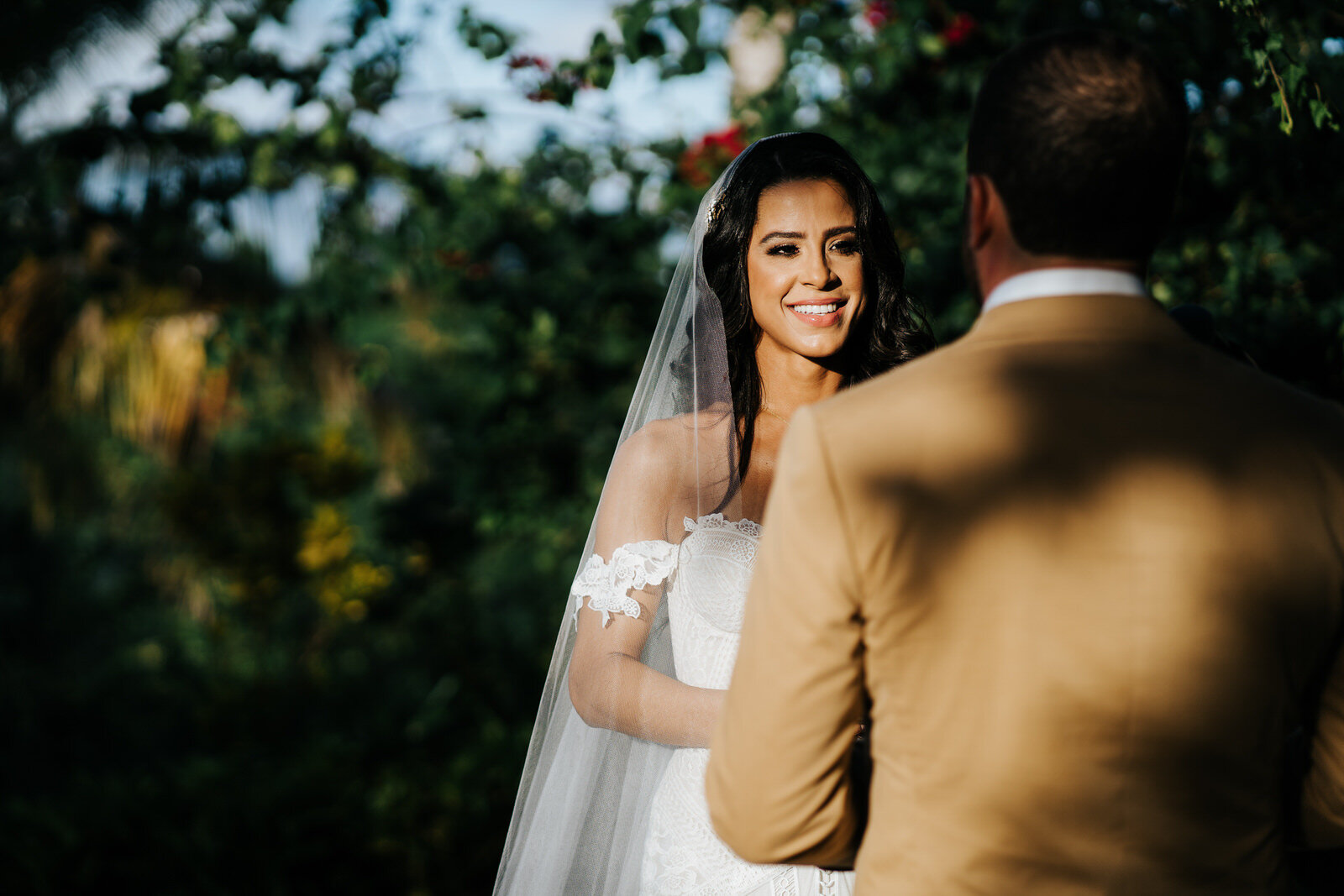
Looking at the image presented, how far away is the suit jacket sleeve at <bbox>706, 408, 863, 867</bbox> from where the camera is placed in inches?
42.6

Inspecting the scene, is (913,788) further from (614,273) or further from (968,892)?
(614,273)

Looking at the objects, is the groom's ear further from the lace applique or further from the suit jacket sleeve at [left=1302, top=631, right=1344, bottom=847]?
the lace applique

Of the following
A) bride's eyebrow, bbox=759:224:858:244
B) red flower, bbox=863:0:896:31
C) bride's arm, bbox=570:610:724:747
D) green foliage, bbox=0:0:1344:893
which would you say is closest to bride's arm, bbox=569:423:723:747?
bride's arm, bbox=570:610:724:747

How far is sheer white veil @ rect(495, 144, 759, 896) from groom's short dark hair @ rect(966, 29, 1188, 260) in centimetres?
107

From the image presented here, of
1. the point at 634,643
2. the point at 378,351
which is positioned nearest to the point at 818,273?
the point at 634,643

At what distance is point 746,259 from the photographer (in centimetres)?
222

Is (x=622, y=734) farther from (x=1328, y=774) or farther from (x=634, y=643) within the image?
(x=1328, y=774)

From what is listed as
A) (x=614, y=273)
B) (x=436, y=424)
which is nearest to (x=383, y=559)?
(x=436, y=424)

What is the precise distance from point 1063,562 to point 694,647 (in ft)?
3.59

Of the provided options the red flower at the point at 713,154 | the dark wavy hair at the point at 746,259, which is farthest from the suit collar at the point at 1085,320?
the red flower at the point at 713,154

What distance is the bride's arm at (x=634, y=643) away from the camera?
1.89 metres

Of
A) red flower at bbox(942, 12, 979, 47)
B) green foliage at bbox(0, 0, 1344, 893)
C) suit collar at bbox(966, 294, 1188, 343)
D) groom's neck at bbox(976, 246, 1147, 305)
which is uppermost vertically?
red flower at bbox(942, 12, 979, 47)

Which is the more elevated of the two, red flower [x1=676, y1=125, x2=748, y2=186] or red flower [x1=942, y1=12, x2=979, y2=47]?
red flower [x1=942, y1=12, x2=979, y2=47]

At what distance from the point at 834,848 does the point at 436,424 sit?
8.51 meters
